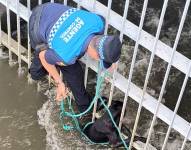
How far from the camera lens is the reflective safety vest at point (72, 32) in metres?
4.00

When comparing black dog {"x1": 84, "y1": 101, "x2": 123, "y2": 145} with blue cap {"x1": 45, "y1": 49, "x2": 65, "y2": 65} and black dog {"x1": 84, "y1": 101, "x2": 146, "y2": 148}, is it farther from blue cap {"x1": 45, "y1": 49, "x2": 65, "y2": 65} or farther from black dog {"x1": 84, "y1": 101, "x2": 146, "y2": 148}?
blue cap {"x1": 45, "y1": 49, "x2": 65, "y2": 65}

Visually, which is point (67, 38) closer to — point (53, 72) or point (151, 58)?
point (53, 72)

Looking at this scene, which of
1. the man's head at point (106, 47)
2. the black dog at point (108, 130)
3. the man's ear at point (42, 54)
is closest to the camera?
the man's head at point (106, 47)

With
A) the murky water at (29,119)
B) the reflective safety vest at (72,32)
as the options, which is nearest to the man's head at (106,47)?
the reflective safety vest at (72,32)

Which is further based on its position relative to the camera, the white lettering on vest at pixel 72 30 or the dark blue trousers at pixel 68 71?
the dark blue trousers at pixel 68 71

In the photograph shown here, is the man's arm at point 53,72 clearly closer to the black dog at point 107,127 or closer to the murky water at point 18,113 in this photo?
the black dog at point 107,127

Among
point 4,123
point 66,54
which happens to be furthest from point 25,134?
point 66,54

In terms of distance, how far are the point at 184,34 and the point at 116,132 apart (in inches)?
74.9

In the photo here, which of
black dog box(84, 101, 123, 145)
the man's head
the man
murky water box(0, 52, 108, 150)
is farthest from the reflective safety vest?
murky water box(0, 52, 108, 150)

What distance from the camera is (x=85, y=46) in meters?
4.01

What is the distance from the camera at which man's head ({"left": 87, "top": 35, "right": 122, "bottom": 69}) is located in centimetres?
379

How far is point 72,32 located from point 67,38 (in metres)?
0.06

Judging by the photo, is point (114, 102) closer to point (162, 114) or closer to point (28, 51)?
point (162, 114)

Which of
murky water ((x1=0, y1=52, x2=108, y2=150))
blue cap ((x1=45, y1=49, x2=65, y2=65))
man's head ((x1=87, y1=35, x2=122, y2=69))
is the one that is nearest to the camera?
man's head ((x1=87, y1=35, x2=122, y2=69))
